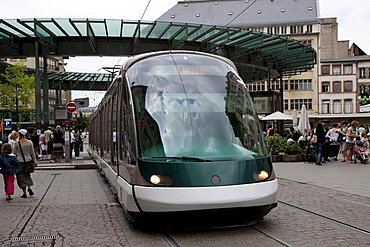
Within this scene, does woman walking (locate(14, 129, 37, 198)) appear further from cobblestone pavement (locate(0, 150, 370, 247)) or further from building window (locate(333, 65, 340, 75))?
building window (locate(333, 65, 340, 75))

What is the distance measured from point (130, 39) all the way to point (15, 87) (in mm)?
21954

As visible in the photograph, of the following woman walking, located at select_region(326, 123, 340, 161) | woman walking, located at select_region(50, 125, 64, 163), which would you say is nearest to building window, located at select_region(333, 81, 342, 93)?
woman walking, located at select_region(326, 123, 340, 161)

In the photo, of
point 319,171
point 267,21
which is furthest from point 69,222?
point 267,21

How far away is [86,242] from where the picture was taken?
7.60 meters

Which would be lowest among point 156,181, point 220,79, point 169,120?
point 156,181

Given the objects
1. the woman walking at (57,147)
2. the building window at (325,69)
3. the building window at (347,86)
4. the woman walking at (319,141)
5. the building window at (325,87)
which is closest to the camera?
the woman walking at (319,141)

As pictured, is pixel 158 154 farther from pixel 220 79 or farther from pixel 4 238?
pixel 4 238

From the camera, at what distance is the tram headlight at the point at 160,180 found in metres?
7.51

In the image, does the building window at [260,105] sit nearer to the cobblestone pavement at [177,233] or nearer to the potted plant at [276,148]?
the potted plant at [276,148]

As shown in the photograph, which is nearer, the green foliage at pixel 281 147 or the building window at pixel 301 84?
the green foliage at pixel 281 147

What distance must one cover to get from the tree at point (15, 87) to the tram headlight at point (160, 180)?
Result: 38946 mm

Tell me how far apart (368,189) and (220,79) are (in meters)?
6.37

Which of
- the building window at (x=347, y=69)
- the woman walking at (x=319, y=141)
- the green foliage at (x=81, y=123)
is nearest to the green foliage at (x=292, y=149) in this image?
the woman walking at (x=319, y=141)

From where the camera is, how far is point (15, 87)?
4622 cm
